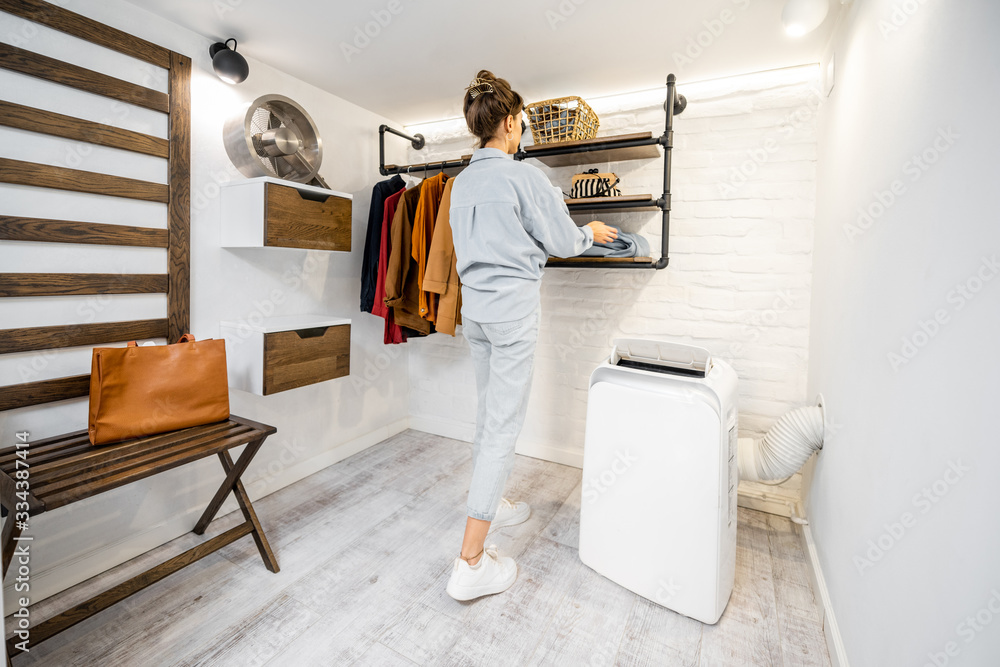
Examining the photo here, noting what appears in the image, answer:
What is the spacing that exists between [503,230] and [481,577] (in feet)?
3.77

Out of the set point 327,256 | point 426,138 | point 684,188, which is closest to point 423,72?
point 426,138

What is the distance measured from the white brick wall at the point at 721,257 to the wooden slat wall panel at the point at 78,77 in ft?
5.84

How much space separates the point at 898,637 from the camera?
93 cm

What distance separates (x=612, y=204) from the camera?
221 cm

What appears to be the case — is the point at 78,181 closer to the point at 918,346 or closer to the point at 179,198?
the point at 179,198

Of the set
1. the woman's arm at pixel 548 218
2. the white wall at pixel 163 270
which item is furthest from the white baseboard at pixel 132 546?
the woman's arm at pixel 548 218

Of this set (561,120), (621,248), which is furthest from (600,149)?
(621,248)

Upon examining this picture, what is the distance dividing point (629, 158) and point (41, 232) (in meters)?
2.33

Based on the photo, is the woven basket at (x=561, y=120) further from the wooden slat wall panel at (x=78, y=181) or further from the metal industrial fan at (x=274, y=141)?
the wooden slat wall panel at (x=78, y=181)

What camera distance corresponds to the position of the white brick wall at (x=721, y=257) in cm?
215

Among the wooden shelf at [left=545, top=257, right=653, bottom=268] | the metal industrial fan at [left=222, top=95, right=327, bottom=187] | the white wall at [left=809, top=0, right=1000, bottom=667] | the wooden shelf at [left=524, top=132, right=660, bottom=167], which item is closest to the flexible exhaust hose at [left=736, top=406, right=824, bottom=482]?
the white wall at [left=809, top=0, right=1000, bottom=667]

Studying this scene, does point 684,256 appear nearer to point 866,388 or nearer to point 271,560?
point 866,388

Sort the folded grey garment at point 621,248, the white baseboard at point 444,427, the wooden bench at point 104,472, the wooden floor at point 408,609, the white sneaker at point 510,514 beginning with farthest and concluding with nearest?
the white baseboard at point 444,427 < the folded grey garment at point 621,248 < the white sneaker at point 510,514 < the wooden floor at point 408,609 < the wooden bench at point 104,472

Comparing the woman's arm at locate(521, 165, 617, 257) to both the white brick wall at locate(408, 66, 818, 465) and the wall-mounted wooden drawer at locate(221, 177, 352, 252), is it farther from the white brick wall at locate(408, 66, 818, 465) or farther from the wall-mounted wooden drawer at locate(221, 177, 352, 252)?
the wall-mounted wooden drawer at locate(221, 177, 352, 252)
